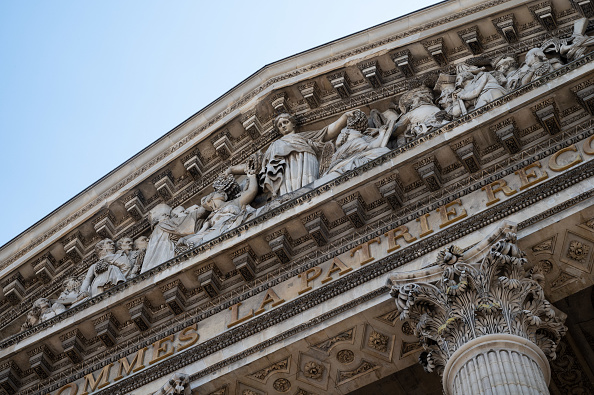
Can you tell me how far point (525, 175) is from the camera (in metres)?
13.9

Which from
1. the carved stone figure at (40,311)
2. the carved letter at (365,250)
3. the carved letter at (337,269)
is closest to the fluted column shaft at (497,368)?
the carved letter at (365,250)

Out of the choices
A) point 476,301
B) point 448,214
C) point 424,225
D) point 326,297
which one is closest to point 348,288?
point 326,297

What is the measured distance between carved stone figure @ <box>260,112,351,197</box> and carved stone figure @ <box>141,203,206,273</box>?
1337 millimetres

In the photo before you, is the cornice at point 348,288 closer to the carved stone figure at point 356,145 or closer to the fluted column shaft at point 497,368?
the fluted column shaft at point 497,368

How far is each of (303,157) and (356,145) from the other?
3.33ft

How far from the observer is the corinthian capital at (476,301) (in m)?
12.1

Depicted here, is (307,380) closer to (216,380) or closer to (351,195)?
(216,380)

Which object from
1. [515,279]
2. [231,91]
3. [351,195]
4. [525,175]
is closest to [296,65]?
[231,91]

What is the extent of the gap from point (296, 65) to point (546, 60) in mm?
4724

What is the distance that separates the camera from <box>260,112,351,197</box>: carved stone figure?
1670cm

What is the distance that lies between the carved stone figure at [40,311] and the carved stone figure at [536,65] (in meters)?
8.33

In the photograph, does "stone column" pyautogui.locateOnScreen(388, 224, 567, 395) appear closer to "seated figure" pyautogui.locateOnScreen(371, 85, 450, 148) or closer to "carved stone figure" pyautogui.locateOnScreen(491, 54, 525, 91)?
"seated figure" pyautogui.locateOnScreen(371, 85, 450, 148)

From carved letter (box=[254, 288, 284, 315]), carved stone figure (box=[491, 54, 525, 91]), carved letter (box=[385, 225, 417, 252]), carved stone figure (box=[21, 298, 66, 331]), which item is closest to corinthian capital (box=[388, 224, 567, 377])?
carved letter (box=[385, 225, 417, 252])

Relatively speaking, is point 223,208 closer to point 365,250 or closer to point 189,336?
point 189,336
